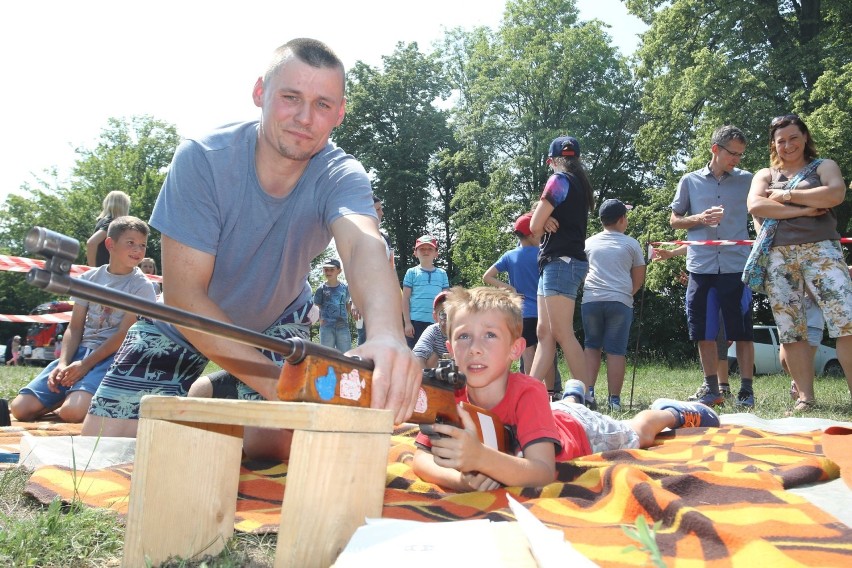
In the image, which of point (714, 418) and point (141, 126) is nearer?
point (714, 418)

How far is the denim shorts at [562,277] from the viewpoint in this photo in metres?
6.18

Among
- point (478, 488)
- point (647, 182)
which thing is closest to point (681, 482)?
point (478, 488)

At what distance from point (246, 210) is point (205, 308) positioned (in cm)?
50

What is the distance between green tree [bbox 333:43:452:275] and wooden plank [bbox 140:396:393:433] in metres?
37.2

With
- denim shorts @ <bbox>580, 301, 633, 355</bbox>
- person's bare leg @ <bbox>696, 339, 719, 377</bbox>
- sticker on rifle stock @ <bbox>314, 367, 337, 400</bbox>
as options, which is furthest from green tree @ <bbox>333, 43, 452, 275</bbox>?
sticker on rifle stock @ <bbox>314, 367, 337, 400</bbox>

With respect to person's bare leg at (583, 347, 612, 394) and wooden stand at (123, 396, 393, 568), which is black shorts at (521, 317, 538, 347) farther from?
wooden stand at (123, 396, 393, 568)

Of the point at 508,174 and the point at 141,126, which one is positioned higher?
the point at 141,126

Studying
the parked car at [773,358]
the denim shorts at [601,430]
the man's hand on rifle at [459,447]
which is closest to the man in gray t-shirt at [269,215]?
the man's hand on rifle at [459,447]

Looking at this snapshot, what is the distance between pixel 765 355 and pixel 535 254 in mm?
13741

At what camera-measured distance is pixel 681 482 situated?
2.70 meters

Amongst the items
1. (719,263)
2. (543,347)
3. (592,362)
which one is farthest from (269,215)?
(719,263)

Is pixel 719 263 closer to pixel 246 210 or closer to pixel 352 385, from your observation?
pixel 246 210

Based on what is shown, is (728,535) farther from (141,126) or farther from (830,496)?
(141,126)

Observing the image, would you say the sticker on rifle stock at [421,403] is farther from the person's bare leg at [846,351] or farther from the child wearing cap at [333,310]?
the child wearing cap at [333,310]
